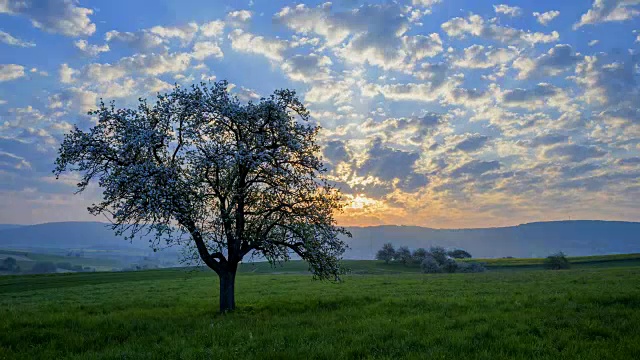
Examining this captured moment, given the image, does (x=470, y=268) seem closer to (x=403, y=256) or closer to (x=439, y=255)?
(x=439, y=255)

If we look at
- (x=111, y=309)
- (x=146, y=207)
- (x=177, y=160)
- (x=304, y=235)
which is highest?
(x=177, y=160)

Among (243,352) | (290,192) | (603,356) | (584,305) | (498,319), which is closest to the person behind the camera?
(603,356)

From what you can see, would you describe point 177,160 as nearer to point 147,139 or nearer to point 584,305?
point 147,139

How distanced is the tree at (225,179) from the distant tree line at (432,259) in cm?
8805

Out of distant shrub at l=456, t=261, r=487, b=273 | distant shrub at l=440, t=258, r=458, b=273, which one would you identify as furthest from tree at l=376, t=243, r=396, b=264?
distant shrub at l=456, t=261, r=487, b=273

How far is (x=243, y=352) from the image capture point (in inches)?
512

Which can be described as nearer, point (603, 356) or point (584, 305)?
point (603, 356)

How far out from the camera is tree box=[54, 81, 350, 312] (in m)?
20.3

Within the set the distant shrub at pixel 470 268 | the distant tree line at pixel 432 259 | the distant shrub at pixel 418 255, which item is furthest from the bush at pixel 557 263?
the distant shrub at pixel 418 255

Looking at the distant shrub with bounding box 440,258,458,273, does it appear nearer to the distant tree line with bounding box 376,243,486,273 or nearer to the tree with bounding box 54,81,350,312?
the distant tree line with bounding box 376,243,486,273

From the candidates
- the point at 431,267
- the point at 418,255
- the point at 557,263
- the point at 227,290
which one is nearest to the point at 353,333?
the point at 227,290

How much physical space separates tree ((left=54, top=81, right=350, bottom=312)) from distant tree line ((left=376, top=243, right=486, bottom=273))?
88.0m

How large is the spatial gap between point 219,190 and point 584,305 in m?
20.5

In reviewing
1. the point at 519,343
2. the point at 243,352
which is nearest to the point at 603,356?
the point at 519,343
